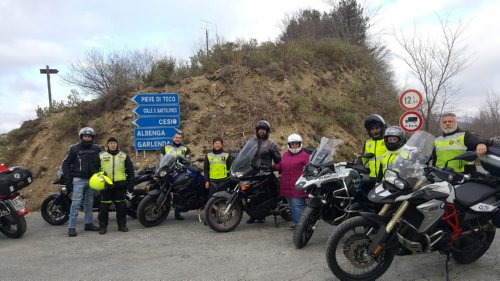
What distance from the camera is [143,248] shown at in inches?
224

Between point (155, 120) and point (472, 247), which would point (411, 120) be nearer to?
point (472, 247)

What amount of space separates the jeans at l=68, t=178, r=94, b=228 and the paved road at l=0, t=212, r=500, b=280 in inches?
11.5

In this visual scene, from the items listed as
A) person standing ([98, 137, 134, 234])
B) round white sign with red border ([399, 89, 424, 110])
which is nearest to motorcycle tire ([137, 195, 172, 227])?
person standing ([98, 137, 134, 234])

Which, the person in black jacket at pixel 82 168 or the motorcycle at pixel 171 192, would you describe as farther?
the motorcycle at pixel 171 192

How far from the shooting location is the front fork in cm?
373

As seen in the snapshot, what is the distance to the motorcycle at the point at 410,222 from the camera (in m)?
3.81

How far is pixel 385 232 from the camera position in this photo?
3.75m

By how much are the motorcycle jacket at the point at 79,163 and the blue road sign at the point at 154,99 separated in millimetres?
3783

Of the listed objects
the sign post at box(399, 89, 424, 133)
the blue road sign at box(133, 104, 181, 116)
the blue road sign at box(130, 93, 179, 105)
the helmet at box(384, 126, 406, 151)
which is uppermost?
the blue road sign at box(130, 93, 179, 105)

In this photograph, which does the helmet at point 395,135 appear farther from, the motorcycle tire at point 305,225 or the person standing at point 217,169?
the person standing at point 217,169

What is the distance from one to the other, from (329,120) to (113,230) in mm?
9255

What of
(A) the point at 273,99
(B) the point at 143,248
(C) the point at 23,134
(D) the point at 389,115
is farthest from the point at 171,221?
(D) the point at 389,115

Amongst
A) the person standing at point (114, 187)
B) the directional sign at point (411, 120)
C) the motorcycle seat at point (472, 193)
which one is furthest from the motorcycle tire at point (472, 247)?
the person standing at point (114, 187)

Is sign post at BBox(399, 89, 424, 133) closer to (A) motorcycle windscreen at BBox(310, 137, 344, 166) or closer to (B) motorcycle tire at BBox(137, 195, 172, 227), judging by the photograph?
(A) motorcycle windscreen at BBox(310, 137, 344, 166)
